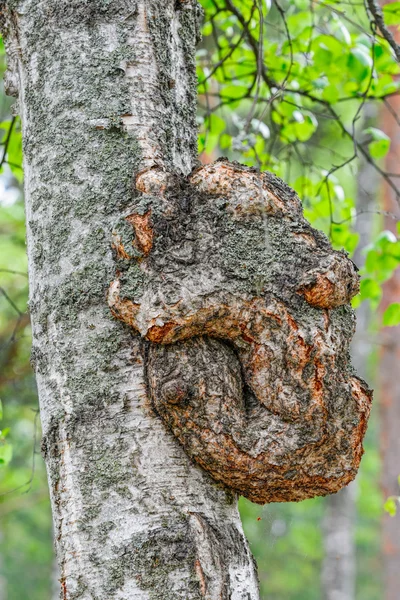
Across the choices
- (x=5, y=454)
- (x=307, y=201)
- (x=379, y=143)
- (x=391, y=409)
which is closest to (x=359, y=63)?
(x=379, y=143)

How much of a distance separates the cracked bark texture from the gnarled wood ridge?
0.07 m

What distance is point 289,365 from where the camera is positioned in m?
1.41

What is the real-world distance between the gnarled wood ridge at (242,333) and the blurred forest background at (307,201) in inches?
10.1

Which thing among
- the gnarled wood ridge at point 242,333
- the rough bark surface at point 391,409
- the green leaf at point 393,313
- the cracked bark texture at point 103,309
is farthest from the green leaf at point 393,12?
the rough bark surface at point 391,409

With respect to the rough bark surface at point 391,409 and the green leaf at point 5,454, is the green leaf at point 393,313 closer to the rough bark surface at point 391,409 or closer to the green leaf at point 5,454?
the green leaf at point 5,454

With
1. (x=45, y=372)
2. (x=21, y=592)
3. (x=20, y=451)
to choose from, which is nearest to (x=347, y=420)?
(x=45, y=372)

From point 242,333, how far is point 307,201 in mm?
2161

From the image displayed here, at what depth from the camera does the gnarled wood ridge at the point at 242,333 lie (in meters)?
1.39

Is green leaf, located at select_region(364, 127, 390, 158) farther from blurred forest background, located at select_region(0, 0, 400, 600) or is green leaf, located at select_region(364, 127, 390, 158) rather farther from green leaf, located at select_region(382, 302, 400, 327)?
green leaf, located at select_region(382, 302, 400, 327)

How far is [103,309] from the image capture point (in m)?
1.47

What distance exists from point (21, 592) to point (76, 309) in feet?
65.7

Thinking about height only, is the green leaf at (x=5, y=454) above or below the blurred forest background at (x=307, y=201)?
below

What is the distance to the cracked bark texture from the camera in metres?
1.35

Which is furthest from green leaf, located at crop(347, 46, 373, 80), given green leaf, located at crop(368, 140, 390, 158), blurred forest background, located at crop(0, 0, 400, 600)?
green leaf, located at crop(368, 140, 390, 158)
